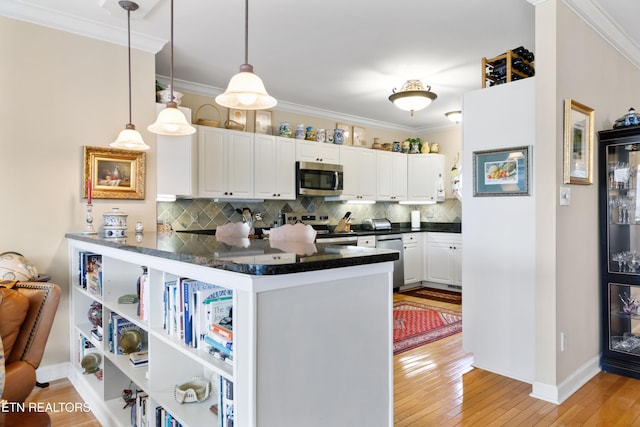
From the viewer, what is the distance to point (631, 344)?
116 inches

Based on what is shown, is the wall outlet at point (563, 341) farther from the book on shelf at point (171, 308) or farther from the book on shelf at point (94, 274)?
the book on shelf at point (94, 274)

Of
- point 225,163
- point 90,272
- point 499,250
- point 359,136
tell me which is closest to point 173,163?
point 225,163

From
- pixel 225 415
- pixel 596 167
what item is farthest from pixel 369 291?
pixel 596 167

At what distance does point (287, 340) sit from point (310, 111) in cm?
456

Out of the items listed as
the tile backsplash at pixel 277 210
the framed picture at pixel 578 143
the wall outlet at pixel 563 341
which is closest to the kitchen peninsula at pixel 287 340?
the wall outlet at pixel 563 341

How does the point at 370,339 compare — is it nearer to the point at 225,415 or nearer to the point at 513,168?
the point at 225,415

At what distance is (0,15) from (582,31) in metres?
3.97

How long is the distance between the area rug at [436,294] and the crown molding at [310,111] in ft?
8.41

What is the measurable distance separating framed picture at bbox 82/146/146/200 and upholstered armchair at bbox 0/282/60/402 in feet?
4.32

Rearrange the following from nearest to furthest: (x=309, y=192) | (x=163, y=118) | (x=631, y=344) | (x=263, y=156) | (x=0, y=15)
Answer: (x=163, y=118), (x=0, y=15), (x=631, y=344), (x=263, y=156), (x=309, y=192)

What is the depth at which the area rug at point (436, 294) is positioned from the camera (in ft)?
17.5

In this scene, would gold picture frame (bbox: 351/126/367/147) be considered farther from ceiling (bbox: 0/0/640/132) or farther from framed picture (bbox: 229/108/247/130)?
framed picture (bbox: 229/108/247/130)

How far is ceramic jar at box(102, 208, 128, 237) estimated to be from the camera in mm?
2785

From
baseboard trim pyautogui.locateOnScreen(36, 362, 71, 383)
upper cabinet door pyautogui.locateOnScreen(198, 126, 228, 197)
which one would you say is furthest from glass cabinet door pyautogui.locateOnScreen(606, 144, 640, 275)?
baseboard trim pyautogui.locateOnScreen(36, 362, 71, 383)
